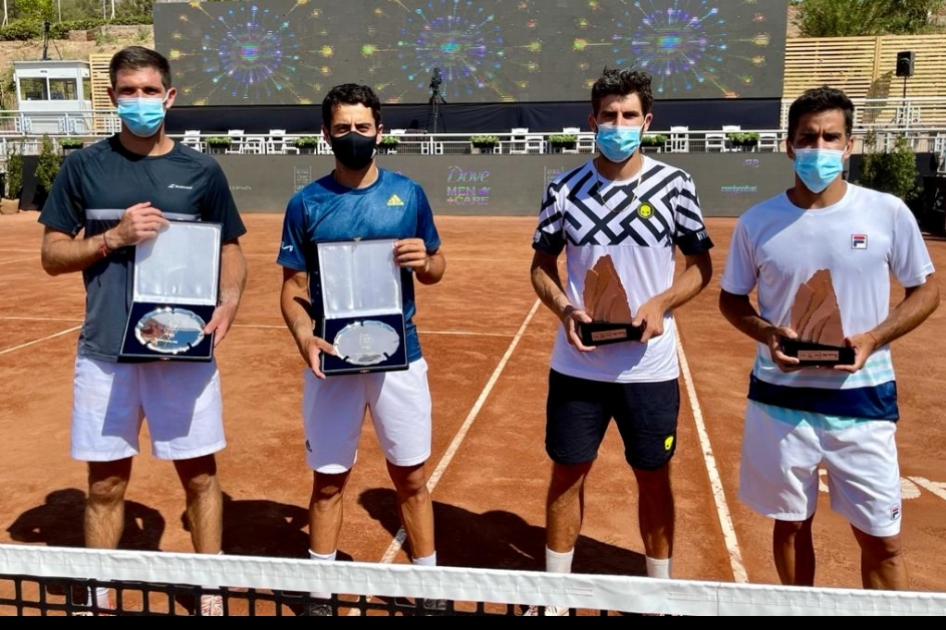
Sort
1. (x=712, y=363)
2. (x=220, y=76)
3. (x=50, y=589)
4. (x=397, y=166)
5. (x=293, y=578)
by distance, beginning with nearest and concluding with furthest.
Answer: (x=293, y=578) → (x=50, y=589) → (x=712, y=363) → (x=397, y=166) → (x=220, y=76)

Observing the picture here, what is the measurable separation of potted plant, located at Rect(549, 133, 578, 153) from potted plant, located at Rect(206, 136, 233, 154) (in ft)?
38.7

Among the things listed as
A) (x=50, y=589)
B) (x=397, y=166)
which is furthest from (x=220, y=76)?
(x=50, y=589)

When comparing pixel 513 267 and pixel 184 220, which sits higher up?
pixel 184 220

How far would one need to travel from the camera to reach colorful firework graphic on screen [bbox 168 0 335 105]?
37.8 meters

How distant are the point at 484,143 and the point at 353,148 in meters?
25.8

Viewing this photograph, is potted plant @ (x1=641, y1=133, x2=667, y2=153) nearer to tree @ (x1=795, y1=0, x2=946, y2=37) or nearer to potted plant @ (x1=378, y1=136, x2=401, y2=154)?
potted plant @ (x1=378, y1=136, x2=401, y2=154)

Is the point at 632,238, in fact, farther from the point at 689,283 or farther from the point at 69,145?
the point at 69,145

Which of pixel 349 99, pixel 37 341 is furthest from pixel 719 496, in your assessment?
pixel 37 341

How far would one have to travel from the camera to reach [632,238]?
3.46 metres

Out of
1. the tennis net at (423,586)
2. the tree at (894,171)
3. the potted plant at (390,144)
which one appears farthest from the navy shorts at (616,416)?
the potted plant at (390,144)

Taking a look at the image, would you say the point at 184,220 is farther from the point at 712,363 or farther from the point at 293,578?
the point at 712,363

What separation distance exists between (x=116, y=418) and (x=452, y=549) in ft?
6.16

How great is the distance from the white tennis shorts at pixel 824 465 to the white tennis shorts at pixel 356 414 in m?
1.38

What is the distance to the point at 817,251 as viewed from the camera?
2.99 meters
